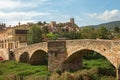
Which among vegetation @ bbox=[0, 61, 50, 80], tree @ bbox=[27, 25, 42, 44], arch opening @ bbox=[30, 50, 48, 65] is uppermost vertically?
tree @ bbox=[27, 25, 42, 44]

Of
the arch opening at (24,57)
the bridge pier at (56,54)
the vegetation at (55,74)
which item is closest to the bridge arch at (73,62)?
the bridge pier at (56,54)

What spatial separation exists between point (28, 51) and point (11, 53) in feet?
21.2

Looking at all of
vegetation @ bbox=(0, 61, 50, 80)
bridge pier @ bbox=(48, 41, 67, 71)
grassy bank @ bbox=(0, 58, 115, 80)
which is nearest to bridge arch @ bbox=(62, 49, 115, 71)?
bridge pier @ bbox=(48, 41, 67, 71)

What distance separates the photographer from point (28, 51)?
4103 centimetres

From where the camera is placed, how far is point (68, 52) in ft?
101

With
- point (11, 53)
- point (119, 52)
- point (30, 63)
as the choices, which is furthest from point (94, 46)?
point (11, 53)

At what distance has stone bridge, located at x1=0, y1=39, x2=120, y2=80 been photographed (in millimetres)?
23922

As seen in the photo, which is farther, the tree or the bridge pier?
the tree

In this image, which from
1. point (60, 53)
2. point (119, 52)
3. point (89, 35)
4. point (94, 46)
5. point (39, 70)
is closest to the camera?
point (119, 52)

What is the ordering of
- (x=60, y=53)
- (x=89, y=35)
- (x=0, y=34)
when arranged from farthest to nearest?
1. (x=0, y=34)
2. (x=89, y=35)
3. (x=60, y=53)

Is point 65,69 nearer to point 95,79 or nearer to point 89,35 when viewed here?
point 95,79

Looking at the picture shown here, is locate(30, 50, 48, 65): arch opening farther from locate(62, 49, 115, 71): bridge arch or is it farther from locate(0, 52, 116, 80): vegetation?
locate(62, 49, 115, 71): bridge arch

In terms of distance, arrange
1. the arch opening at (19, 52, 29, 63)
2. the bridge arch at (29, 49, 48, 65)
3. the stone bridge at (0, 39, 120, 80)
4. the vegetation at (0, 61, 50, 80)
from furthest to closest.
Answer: the arch opening at (19, 52, 29, 63) < the bridge arch at (29, 49, 48, 65) < the vegetation at (0, 61, 50, 80) < the stone bridge at (0, 39, 120, 80)

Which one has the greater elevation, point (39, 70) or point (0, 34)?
point (0, 34)
